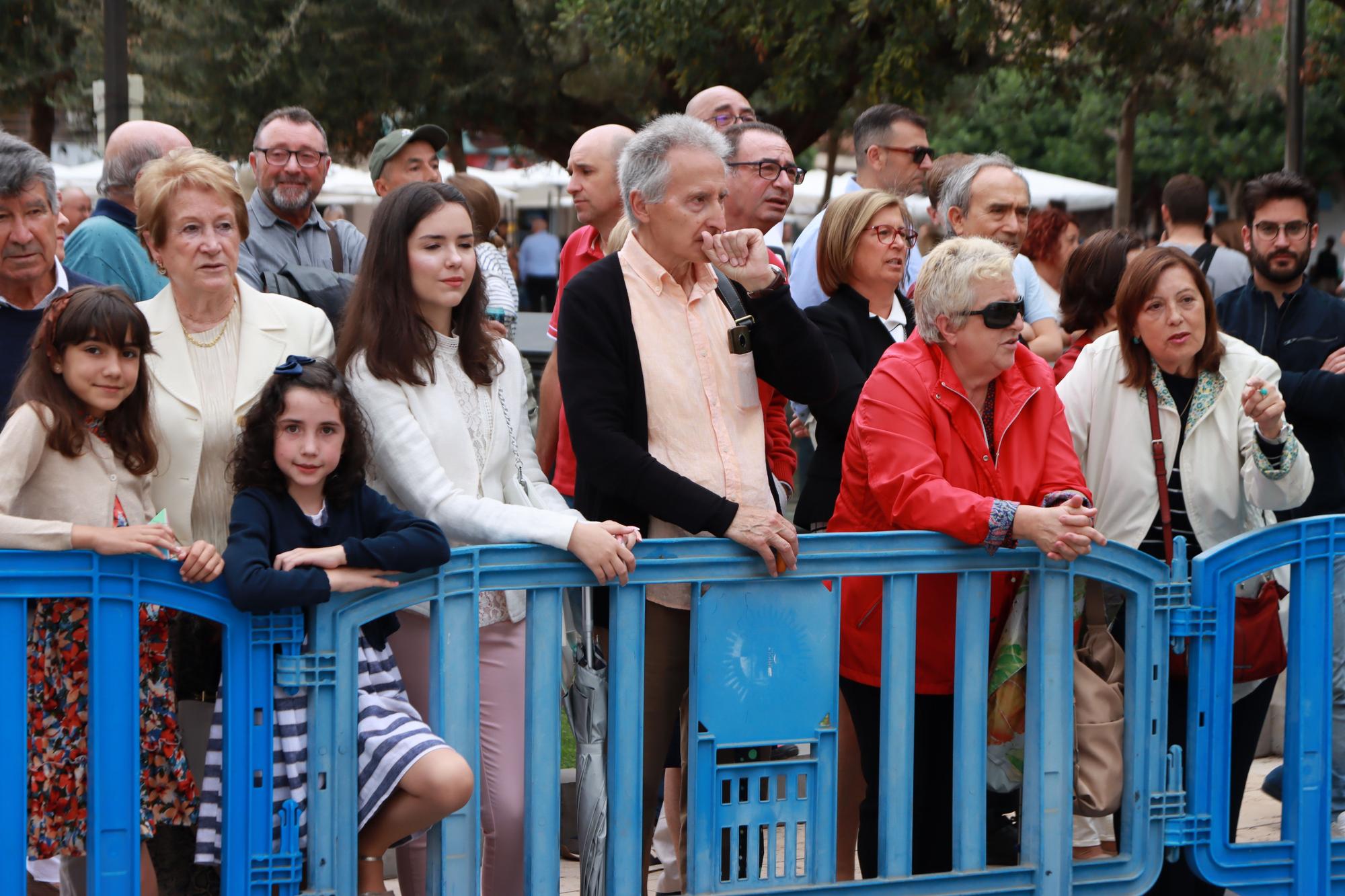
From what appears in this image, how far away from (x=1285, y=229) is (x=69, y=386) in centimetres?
390

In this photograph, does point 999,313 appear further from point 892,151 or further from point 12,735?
point 892,151

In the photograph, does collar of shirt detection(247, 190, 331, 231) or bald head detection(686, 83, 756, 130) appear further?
bald head detection(686, 83, 756, 130)

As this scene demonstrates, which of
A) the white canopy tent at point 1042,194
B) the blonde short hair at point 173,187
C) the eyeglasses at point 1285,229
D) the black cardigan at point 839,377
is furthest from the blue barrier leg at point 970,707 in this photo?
the white canopy tent at point 1042,194

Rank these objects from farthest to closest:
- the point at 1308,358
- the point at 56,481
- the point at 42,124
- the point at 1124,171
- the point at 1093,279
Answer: the point at 1124,171, the point at 42,124, the point at 1093,279, the point at 1308,358, the point at 56,481

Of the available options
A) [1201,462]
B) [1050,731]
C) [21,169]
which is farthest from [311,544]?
[1201,462]

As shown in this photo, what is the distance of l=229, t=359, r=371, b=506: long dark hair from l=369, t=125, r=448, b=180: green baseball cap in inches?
110

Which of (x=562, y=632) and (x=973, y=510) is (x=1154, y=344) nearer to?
(x=973, y=510)

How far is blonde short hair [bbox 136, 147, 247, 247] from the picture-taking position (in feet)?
12.6

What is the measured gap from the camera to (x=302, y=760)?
3.33 metres

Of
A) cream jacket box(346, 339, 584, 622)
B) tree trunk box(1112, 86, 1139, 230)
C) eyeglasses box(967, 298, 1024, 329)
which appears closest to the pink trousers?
cream jacket box(346, 339, 584, 622)

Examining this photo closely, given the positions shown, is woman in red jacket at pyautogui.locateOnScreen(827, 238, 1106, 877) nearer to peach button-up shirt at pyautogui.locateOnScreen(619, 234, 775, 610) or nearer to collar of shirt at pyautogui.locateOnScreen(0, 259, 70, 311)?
peach button-up shirt at pyautogui.locateOnScreen(619, 234, 775, 610)

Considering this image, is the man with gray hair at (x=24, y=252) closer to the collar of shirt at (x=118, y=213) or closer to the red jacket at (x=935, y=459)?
the collar of shirt at (x=118, y=213)

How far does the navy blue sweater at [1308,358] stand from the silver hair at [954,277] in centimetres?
141

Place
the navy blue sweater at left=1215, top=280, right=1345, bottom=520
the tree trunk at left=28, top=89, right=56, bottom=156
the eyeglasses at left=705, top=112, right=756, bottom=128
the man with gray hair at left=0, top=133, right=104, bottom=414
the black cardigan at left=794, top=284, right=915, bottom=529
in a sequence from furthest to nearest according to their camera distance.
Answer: the tree trunk at left=28, top=89, right=56, bottom=156 → the eyeglasses at left=705, top=112, right=756, bottom=128 → the navy blue sweater at left=1215, top=280, right=1345, bottom=520 → the black cardigan at left=794, top=284, right=915, bottom=529 → the man with gray hair at left=0, top=133, right=104, bottom=414
